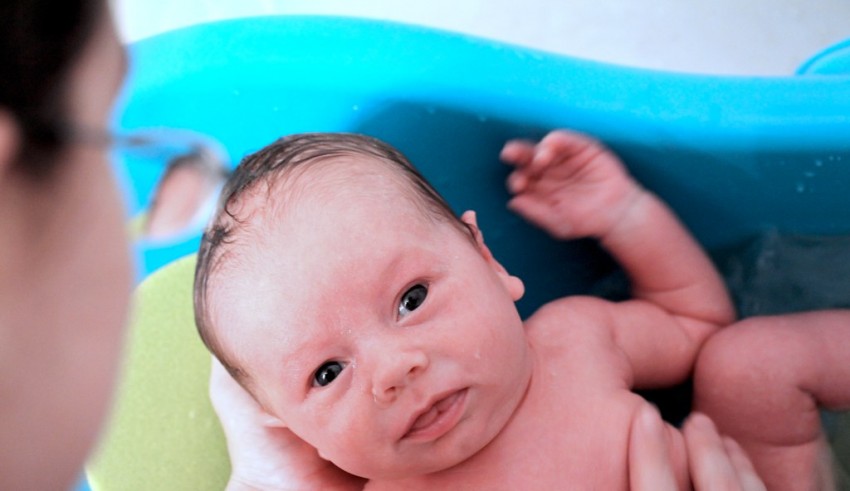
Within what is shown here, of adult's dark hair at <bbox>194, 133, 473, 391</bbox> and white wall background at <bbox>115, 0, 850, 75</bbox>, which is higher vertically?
adult's dark hair at <bbox>194, 133, 473, 391</bbox>

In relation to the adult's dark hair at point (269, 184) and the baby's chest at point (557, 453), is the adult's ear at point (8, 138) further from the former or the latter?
the baby's chest at point (557, 453)

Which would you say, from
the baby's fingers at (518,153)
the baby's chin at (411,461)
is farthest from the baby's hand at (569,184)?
the baby's chin at (411,461)

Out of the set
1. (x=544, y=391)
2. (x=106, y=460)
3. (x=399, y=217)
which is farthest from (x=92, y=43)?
(x=106, y=460)

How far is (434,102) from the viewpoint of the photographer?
1.03 m

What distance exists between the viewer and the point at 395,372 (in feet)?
2.30

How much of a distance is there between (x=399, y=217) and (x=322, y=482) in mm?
321

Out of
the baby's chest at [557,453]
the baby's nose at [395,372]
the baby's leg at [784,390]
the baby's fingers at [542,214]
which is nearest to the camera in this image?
the baby's nose at [395,372]

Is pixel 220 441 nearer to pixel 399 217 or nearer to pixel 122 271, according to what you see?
pixel 399 217

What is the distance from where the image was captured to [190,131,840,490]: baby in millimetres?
734

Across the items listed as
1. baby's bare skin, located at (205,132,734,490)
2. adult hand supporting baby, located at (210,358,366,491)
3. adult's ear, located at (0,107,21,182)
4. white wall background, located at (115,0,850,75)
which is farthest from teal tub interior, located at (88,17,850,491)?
adult's ear, located at (0,107,21,182)

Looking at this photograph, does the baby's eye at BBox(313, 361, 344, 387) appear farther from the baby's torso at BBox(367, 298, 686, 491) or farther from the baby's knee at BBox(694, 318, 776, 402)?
the baby's knee at BBox(694, 318, 776, 402)

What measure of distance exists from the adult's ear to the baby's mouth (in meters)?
0.48

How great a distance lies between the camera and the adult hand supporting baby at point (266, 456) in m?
0.90

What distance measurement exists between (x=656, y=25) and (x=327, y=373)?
3.57 ft
